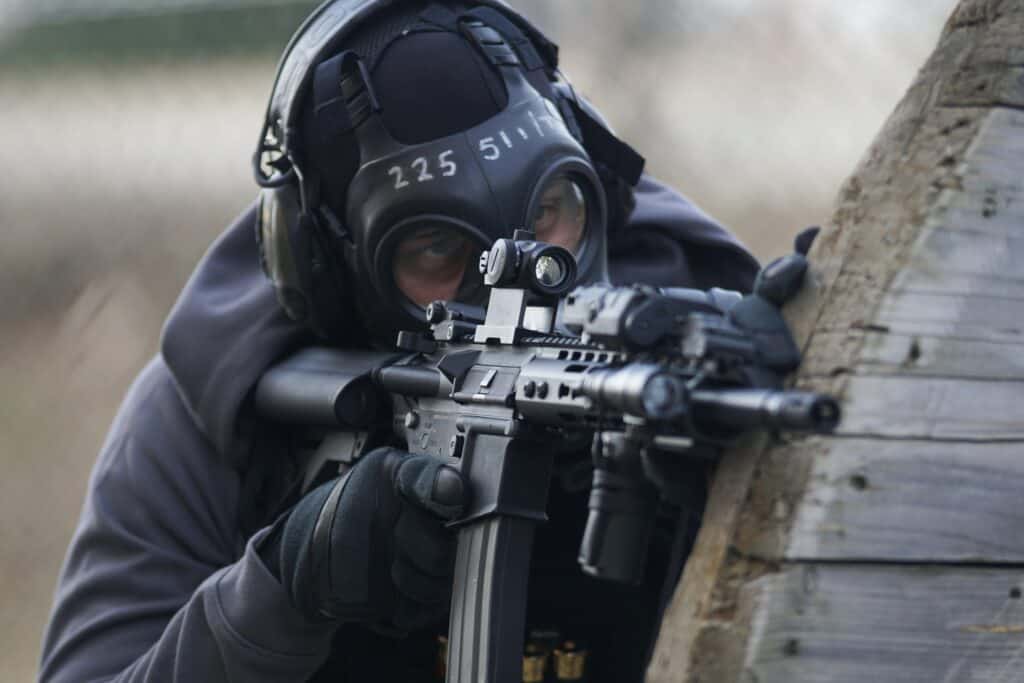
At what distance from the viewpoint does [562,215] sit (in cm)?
286

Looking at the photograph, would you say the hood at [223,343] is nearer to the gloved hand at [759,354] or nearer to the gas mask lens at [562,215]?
the gas mask lens at [562,215]

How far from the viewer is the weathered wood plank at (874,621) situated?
1660mm

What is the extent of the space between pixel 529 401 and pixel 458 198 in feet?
2.20

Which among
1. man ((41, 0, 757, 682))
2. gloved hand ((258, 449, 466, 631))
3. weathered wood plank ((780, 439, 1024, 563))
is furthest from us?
man ((41, 0, 757, 682))

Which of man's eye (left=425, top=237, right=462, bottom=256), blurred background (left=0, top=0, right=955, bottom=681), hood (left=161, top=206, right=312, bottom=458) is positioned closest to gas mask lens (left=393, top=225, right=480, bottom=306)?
man's eye (left=425, top=237, right=462, bottom=256)

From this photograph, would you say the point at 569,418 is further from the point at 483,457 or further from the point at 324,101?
the point at 324,101

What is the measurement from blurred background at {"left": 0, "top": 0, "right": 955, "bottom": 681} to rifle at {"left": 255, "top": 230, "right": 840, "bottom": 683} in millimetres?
A: 3808

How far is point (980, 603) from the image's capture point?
171 cm

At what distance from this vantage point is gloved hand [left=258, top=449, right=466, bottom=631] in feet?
7.91

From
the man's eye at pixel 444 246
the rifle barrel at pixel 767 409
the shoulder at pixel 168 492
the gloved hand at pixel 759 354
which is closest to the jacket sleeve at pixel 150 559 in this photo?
the shoulder at pixel 168 492

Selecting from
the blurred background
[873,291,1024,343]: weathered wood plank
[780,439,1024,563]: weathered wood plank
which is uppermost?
the blurred background

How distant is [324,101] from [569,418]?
112 cm

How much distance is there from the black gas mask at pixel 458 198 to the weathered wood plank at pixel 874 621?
1.21m

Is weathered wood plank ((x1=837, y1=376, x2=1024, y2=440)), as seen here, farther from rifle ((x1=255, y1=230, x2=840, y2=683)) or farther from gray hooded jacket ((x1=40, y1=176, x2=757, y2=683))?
gray hooded jacket ((x1=40, y1=176, x2=757, y2=683))
